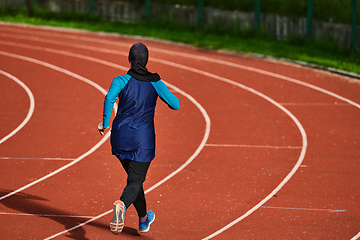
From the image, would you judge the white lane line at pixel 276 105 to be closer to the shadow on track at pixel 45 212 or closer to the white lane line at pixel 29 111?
the shadow on track at pixel 45 212

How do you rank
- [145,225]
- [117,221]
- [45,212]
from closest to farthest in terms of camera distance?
1. [117,221]
2. [145,225]
3. [45,212]

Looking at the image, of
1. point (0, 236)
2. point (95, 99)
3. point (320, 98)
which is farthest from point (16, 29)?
point (0, 236)

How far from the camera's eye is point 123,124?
5.73m

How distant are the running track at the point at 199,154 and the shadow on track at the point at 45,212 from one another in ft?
0.04

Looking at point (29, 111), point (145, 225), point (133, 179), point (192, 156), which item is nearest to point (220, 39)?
point (29, 111)

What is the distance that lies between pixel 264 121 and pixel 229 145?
1.83 meters

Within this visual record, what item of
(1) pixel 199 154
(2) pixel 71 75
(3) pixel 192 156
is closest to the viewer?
(3) pixel 192 156

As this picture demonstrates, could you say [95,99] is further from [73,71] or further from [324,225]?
[324,225]

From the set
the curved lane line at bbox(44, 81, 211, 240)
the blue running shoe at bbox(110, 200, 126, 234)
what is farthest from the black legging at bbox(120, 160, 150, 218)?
the curved lane line at bbox(44, 81, 211, 240)

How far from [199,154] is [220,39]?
12942 mm

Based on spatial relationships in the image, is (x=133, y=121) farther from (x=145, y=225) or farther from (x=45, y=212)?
(x=45, y=212)

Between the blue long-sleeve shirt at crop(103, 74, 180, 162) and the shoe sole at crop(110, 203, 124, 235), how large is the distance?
53 cm

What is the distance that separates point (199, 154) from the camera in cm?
984

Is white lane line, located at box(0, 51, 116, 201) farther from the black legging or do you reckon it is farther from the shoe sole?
the shoe sole
